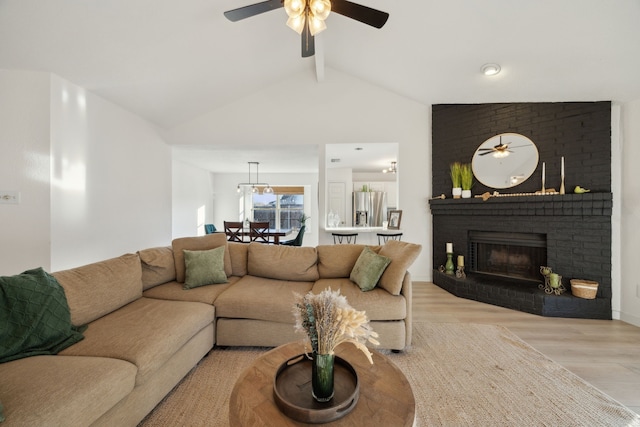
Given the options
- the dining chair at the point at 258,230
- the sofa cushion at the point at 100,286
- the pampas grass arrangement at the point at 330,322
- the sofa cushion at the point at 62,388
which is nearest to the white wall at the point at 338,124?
the dining chair at the point at 258,230

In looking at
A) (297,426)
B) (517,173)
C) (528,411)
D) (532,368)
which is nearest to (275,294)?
(297,426)

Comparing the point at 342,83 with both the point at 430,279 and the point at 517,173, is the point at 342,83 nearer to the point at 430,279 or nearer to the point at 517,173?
the point at 517,173

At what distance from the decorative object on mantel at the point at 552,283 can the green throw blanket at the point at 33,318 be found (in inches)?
176

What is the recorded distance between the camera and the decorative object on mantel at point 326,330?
1003 mm

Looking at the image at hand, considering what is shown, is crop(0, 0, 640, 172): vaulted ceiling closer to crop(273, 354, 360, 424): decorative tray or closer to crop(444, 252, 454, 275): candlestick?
crop(444, 252, 454, 275): candlestick

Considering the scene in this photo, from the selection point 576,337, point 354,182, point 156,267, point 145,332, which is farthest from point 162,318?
point 354,182

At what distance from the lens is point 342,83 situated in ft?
14.0

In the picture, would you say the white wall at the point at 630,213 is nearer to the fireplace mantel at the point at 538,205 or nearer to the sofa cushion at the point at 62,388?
the fireplace mantel at the point at 538,205

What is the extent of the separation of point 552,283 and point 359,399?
129 inches

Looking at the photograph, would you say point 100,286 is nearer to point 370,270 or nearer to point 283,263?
point 283,263

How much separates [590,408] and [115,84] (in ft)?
16.6

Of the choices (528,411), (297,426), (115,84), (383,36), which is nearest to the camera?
(297,426)

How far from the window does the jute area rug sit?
5941 millimetres

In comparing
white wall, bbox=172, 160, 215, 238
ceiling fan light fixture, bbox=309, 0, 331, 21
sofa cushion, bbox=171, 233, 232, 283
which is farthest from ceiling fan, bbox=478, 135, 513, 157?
white wall, bbox=172, 160, 215, 238
